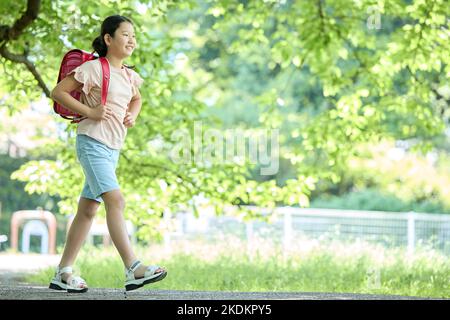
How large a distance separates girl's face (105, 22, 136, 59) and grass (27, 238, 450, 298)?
284 centimetres

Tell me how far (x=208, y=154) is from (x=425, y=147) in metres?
2.47

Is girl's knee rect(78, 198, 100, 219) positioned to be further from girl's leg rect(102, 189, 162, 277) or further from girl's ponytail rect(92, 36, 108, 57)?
girl's ponytail rect(92, 36, 108, 57)

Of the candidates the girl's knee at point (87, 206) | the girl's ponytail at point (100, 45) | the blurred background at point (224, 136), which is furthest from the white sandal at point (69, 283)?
the blurred background at point (224, 136)

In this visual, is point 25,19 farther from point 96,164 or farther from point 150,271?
point 150,271

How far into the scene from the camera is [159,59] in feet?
27.0

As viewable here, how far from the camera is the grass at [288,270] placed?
7453 millimetres

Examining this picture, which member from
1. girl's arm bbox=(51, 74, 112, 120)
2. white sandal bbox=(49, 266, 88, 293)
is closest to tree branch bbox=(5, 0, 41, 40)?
girl's arm bbox=(51, 74, 112, 120)

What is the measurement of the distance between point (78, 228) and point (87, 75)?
896mm

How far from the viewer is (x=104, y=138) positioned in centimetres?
463

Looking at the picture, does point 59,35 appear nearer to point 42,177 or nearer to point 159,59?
point 159,59

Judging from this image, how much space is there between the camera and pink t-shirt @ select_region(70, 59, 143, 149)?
4.62 metres

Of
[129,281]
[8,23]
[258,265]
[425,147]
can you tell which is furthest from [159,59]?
[129,281]

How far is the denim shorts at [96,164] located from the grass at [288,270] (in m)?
2.64

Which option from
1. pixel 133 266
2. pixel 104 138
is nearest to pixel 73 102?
pixel 104 138
